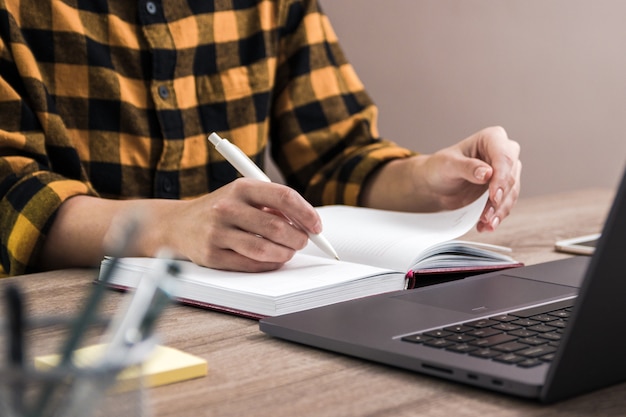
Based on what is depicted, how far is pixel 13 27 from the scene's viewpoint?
1.27m

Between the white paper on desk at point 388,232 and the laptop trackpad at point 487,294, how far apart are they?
10 centimetres

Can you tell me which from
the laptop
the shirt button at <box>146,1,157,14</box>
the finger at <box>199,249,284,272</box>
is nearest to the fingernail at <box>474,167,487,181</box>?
the laptop

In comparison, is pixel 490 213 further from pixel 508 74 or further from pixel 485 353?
pixel 508 74

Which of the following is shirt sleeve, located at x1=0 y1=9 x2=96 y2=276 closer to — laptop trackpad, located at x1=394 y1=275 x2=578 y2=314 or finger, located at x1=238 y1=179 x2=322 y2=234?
finger, located at x1=238 y1=179 x2=322 y2=234

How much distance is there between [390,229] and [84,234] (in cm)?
38

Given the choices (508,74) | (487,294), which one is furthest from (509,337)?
(508,74)

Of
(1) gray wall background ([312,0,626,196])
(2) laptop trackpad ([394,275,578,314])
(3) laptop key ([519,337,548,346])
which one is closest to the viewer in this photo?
(3) laptop key ([519,337,548,346])

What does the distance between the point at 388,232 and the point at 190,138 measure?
20.1 inches

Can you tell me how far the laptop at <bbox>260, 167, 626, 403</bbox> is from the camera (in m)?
0.56

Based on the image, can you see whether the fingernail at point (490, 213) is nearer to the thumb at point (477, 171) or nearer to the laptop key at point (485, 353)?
the thumb at point (477, 171)

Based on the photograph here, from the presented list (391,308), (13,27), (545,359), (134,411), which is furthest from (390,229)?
(134,411)

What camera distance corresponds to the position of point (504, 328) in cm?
71

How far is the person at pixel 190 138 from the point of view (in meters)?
0.98

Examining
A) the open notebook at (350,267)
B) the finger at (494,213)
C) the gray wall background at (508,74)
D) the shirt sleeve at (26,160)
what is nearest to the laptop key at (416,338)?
the open notebook at (350,267)
